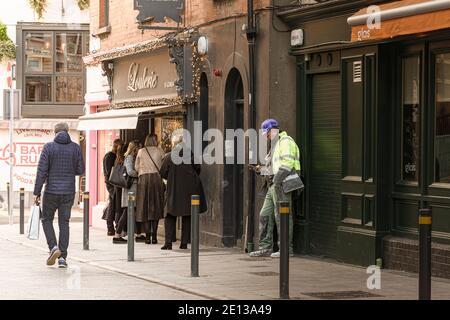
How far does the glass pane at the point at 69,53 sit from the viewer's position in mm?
33656

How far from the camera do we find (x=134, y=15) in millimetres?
22812

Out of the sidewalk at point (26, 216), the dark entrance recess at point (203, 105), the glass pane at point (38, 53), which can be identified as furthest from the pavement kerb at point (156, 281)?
the glass pane at point (38, 53)

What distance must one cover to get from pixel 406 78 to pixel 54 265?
539 centimetres

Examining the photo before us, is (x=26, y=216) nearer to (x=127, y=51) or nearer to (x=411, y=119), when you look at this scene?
(x=127, y=51)

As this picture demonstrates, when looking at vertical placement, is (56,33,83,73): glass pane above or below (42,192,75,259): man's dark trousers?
above

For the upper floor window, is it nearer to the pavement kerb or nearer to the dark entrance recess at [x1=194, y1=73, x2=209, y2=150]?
the dark entrance recess at [x1=194, y1=73, x2=209, y2=150]

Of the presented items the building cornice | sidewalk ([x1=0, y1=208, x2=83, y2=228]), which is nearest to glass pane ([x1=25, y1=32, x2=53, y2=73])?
sidewalk ([x1=0, y1=208, x2=83, y2=228])

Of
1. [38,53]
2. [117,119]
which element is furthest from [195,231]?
[38,53]

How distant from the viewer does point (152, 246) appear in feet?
62.5

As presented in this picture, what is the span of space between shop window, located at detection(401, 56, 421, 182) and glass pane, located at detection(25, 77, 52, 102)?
2094 cm

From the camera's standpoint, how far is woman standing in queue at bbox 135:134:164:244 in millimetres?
19078

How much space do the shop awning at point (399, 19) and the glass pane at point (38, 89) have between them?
2114 cm

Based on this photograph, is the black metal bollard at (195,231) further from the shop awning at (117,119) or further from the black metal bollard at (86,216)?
the shop awning at (117,119)
